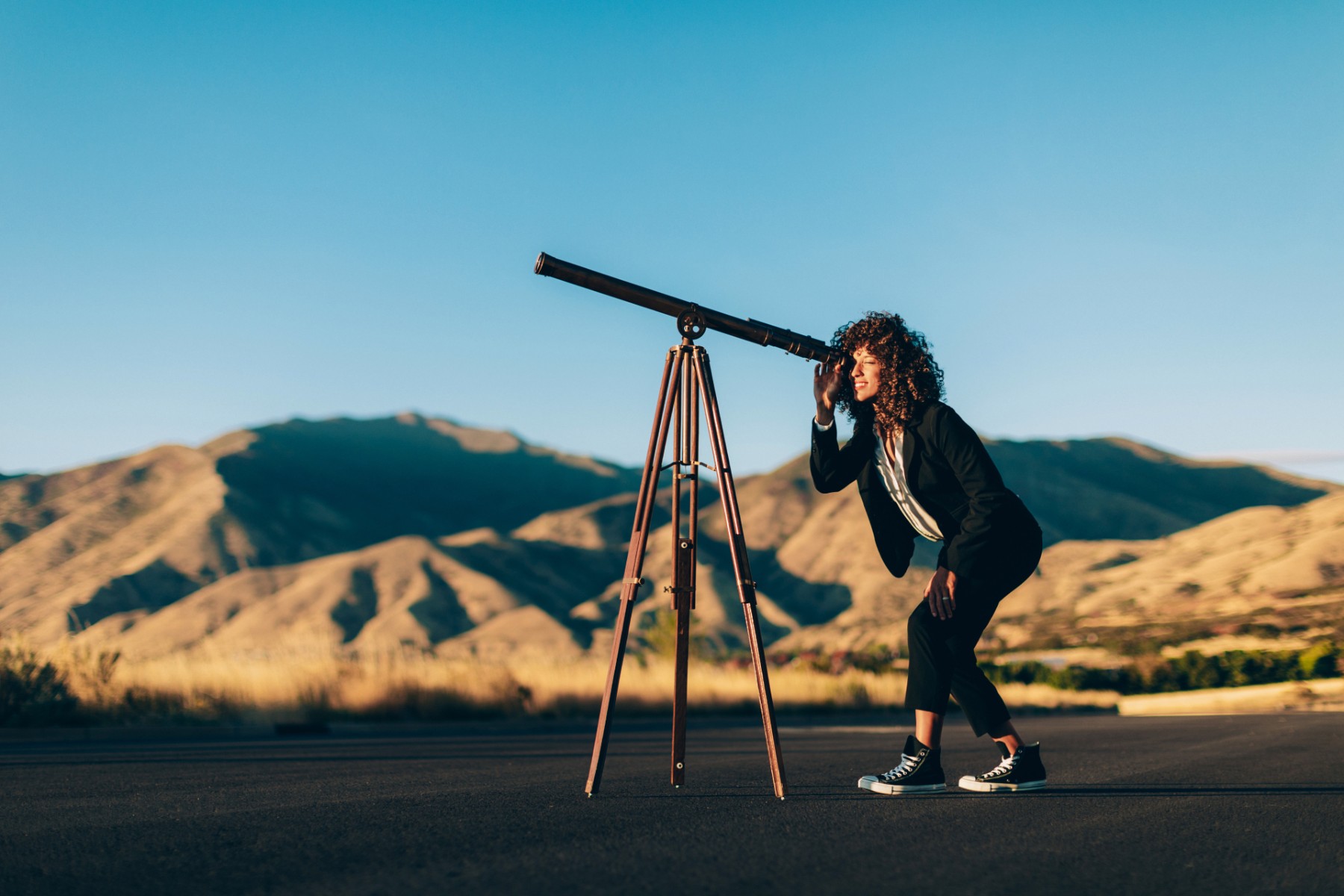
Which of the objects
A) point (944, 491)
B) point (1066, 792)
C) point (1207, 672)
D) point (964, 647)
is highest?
point (944, 491)

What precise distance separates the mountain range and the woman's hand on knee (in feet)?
100

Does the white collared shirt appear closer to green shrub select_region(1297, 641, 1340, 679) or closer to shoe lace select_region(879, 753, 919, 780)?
shoe lace select_region(879, 753, 919, 780)

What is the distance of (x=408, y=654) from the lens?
19438 millimetres

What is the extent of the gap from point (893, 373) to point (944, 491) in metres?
0.61

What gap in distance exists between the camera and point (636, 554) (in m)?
5.45

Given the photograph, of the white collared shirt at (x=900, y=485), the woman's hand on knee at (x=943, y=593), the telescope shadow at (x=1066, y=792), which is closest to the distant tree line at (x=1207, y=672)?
the telescope shadow at (x=1066, y=792)

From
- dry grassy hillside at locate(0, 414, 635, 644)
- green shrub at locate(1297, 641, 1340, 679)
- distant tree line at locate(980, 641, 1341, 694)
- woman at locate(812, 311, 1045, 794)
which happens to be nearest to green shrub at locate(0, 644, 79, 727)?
woman at locate(812, 311, 1045, 794)

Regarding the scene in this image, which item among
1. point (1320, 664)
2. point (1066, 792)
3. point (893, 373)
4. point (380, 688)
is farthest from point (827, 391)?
point (1320, 664)

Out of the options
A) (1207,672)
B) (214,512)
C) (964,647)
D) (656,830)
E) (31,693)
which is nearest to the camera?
(656,830)

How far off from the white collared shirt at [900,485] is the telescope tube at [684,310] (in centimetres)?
37

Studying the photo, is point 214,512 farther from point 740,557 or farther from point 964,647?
point 964,647

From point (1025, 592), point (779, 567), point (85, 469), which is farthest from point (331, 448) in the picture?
point (1025, 592)

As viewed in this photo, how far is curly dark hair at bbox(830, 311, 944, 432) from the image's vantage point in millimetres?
5496

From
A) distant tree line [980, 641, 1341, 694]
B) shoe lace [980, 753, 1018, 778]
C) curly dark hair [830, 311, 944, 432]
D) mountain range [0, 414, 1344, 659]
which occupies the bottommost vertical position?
distant tree line [980, 641, 1341, 694]
